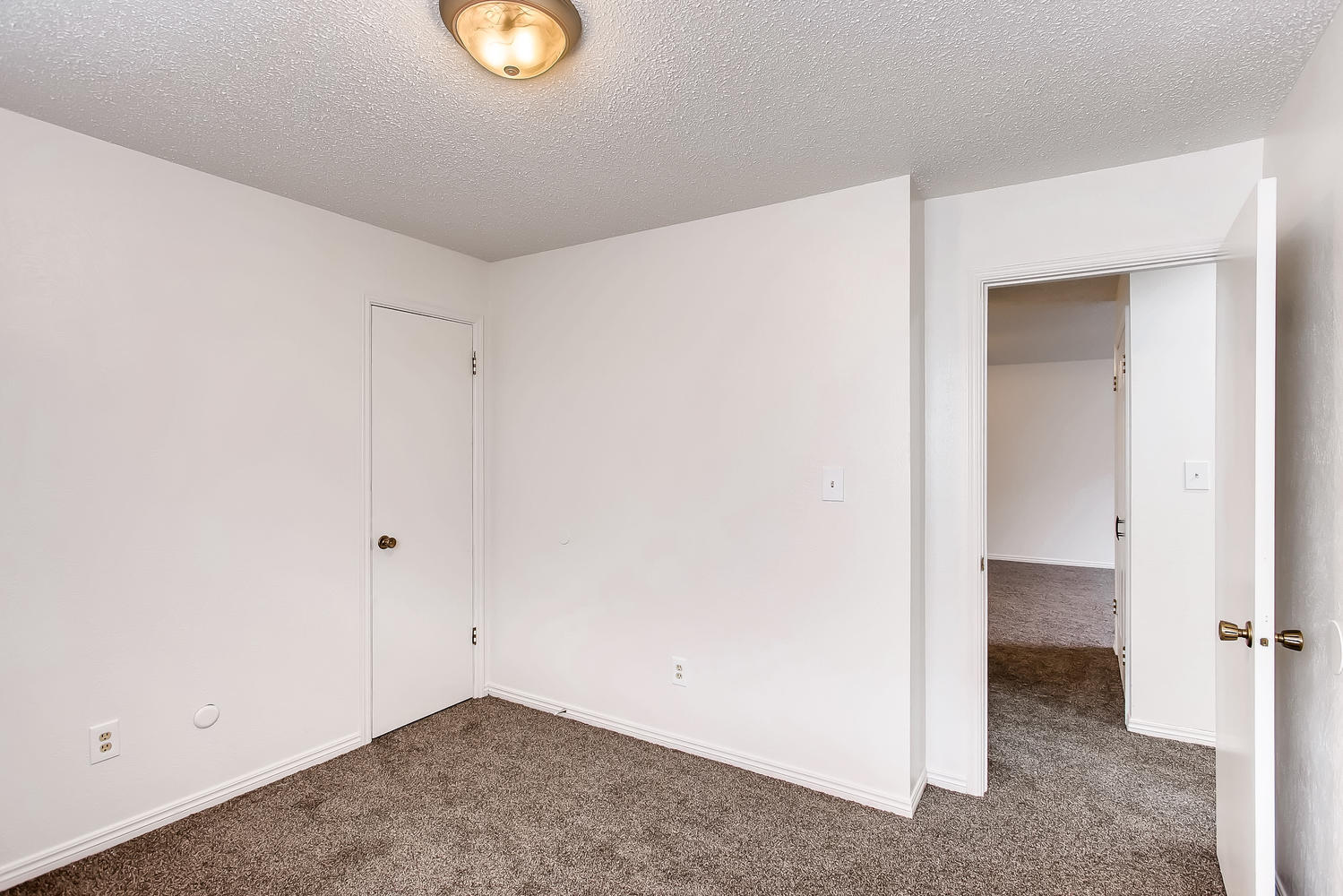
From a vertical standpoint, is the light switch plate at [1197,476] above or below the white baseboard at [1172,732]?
above

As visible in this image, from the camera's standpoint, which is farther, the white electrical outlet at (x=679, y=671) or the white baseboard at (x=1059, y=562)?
the white baseboard at (x=1059, y=562)

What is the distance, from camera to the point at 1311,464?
1686 millimetres

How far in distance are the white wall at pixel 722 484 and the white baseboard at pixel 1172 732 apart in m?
1.45

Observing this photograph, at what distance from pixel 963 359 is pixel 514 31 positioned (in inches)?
76.9

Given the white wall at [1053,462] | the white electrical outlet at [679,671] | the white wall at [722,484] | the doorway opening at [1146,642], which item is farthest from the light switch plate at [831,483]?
the white wall at [1053,462]

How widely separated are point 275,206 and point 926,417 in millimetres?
2790

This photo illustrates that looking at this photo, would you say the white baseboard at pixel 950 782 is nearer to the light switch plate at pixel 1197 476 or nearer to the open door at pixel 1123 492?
the open door at pixel 1123 492

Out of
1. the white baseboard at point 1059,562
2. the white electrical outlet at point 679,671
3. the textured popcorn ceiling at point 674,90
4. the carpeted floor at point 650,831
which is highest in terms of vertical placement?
the textured popcorn ceiling at point 674,90

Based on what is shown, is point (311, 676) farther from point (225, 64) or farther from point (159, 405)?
point (225, 64)

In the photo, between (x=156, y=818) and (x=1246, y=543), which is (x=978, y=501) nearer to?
(x=1246, y=543)

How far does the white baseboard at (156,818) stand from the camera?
2.04m

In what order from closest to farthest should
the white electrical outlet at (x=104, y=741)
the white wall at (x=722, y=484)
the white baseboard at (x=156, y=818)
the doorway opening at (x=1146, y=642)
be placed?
the white baseboard at (x=156, y=818)
the white electrical outlet at (x=104, y=741)
the white wall at (x=722, y=484)
the doorway opening at (x=1146, y=642)

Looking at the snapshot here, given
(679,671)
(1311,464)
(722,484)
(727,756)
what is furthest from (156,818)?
(1311,464)

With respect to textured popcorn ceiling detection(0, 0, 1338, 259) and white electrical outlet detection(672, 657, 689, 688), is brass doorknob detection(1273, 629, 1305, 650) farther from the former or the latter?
white electrical outlet detection(672, 657, 689, 688)
